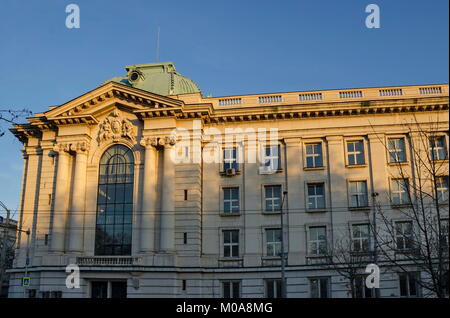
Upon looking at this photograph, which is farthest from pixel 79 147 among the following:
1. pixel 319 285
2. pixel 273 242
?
pixel 319 285

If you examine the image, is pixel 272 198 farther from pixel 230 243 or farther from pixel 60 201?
pixel 60 201

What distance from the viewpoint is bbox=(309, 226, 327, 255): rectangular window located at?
32700mm

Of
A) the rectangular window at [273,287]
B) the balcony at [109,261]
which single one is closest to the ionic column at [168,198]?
the balcony at [109,261]

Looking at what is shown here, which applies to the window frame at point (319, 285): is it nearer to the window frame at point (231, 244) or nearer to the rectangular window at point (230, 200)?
the window frame at point (231, 244)

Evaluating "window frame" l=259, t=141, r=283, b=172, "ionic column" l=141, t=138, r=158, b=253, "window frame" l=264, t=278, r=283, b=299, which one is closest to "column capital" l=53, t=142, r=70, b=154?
"ionic column" l=141, t=138, r=158, b=253

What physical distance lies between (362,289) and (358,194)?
6610 mm

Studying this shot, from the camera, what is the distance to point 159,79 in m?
40.8

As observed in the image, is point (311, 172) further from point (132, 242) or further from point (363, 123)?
point (132, 242)

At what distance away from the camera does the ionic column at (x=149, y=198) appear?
33.3 m

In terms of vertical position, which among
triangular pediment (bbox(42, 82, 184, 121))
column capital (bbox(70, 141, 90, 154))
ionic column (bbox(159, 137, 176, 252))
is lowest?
ionic column (bbox(159, 137, 176, 252))

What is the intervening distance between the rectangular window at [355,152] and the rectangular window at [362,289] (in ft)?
26.9

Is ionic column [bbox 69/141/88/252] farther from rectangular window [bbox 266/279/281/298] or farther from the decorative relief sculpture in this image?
rectangular window [bbox 266/279/281/298]

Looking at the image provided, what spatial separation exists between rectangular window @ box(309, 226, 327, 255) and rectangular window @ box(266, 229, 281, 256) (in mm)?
2228
